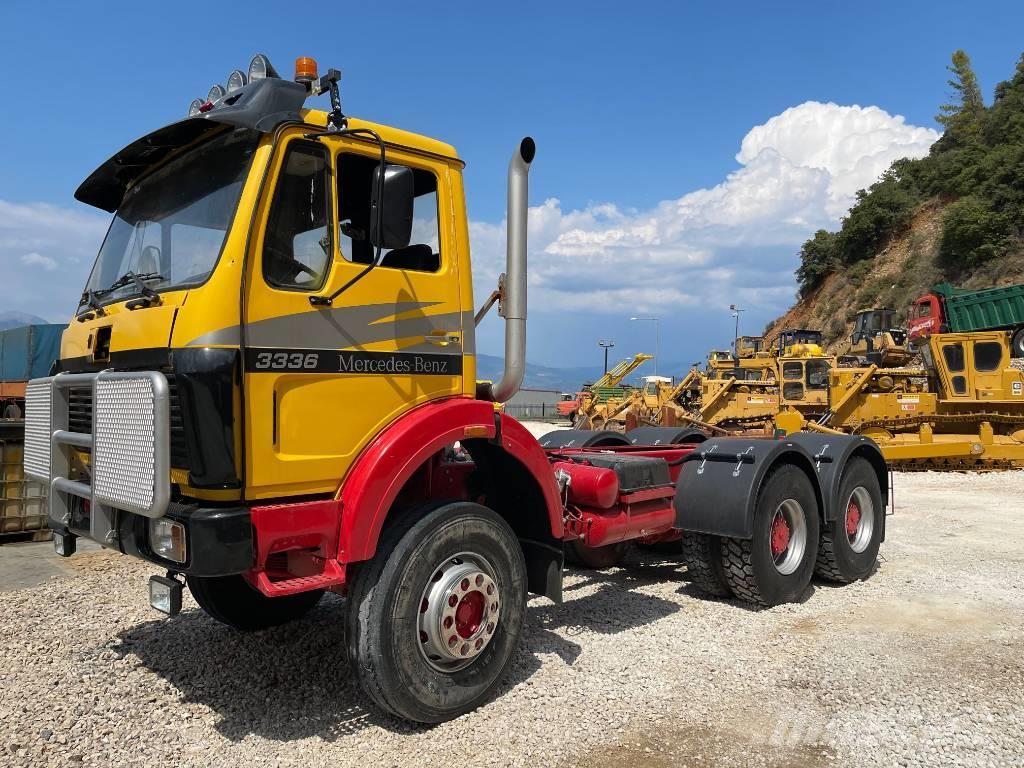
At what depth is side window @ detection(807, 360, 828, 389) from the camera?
17359 mm

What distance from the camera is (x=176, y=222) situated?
381 centimetres

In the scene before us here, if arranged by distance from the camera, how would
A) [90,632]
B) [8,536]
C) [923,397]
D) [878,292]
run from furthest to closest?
[878,292]
[923,397]
[8,536]
[90,632]

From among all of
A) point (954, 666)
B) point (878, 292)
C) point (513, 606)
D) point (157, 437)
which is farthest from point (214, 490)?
point (878, 292)

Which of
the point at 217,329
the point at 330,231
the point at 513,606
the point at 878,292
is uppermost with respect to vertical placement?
the point at 878,292

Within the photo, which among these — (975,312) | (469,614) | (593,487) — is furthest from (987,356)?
(469,614)

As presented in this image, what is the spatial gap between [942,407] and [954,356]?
1055 mm

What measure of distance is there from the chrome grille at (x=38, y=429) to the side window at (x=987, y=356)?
1605cm

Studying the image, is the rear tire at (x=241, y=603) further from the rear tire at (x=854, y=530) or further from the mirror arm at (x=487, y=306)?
the rear tire at (x=854, y=530)

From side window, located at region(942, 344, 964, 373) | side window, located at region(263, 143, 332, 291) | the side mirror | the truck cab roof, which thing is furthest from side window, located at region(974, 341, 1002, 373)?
side window, located at region(263, 143, 332, 291)

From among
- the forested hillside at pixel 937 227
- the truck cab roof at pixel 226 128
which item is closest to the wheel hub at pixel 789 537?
the truck cab roof at pixel 226 128

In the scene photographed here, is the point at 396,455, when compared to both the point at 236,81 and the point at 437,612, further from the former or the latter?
the point at 236,81

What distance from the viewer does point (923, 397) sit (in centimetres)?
1550

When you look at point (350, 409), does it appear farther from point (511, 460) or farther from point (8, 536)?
point (8, 536)

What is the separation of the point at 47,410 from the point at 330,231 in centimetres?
183
